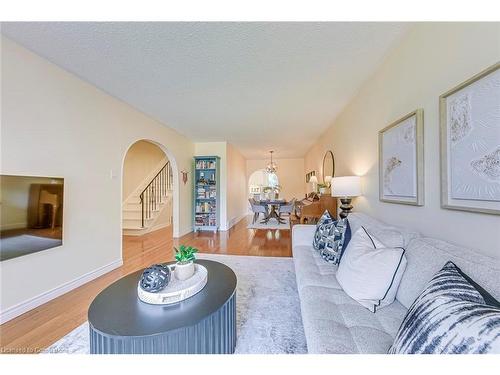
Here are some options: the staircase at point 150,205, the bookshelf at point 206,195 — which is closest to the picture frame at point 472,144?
the bookshelf at point 206,195

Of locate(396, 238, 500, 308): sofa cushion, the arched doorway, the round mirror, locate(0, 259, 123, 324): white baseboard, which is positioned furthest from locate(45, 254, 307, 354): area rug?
the arched doorway

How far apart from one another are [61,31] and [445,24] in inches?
117

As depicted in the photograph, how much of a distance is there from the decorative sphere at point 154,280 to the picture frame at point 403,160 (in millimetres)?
1954

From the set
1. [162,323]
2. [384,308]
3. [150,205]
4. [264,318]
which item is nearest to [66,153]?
[162,323]

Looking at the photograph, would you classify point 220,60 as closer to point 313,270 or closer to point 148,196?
point 313,270

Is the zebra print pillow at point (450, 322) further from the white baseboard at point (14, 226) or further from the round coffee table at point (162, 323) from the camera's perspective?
the white baseboard at point (14, 226)

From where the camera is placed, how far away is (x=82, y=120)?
8.29 ft

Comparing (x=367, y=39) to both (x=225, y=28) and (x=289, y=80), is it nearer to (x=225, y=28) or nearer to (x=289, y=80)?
(x=289, y=80)

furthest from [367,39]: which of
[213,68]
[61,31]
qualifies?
[61,31]

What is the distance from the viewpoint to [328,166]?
4.63 m

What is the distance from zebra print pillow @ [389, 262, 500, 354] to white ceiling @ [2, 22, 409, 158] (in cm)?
196

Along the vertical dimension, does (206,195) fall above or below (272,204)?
above

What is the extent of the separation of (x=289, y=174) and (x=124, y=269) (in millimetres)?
7423

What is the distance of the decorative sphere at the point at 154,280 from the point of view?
1200mm
